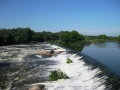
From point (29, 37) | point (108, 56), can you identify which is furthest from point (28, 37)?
point (108, 56)

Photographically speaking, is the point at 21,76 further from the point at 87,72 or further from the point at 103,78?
the point at 103,78

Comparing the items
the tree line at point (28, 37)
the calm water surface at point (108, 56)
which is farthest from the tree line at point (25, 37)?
the calm water surface at point (108, 56)

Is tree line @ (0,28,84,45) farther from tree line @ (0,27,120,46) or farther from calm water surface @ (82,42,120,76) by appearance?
calm water surface @ (82,42,120,76)

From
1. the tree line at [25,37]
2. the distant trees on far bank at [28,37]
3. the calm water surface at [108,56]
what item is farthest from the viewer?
the distant trees on far bank at [28,37]

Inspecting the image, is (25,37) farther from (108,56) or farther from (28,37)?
(108,56)

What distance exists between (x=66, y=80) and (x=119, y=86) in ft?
15.9

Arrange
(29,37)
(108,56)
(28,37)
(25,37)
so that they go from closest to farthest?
1. (108,56)
2. (25,37)
3. (28,37)
4. (29,37)

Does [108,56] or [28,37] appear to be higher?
[28,37]

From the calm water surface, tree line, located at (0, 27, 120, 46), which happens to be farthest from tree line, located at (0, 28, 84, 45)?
the calm water surface

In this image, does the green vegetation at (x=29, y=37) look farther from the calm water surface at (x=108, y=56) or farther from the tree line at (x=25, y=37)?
the calm water surface at (x=108, y=56)

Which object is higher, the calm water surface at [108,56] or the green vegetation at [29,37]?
the green vegetation at [29,37]

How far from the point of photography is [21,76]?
2238 centimetres

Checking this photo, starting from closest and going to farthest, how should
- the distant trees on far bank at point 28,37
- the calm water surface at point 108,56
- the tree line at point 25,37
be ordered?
the calm water surface at point 108,56, the tree line at point 25,37, the distant trees on far bank at point 28,37

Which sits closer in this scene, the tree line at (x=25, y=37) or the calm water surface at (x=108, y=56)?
the calm water surface at (x=108, y=56)
